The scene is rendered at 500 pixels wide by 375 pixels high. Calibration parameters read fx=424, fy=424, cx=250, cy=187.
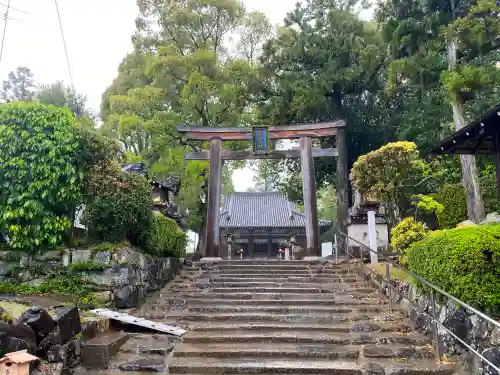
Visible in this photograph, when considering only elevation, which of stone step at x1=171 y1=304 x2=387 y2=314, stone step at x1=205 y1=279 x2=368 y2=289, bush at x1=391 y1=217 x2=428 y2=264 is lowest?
stone step at x1=171 y1=304 x2=387 y2=314

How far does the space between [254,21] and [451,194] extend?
11899 millimetres

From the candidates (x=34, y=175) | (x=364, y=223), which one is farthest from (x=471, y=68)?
(x=34, y=175)

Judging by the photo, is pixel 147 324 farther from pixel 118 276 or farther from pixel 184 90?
pixel 184 90

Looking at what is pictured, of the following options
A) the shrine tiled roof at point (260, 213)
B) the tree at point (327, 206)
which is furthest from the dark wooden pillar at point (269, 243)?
the tree at point (327, 206)

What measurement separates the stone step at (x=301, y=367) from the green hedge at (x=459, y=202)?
8.18m

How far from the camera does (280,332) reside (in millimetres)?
6773

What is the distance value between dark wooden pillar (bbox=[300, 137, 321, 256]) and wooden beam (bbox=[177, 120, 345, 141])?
1.04 feet

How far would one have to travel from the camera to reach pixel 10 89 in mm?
32375

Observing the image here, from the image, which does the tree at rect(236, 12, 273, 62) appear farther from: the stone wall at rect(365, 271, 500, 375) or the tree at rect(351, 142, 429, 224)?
the stone wall at rect(365, 271, 500, 375)

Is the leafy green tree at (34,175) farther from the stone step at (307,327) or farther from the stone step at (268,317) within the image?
the stone step at (307,327)

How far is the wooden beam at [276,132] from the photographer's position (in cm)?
1418

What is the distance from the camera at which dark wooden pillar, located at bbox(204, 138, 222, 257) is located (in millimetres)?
13188

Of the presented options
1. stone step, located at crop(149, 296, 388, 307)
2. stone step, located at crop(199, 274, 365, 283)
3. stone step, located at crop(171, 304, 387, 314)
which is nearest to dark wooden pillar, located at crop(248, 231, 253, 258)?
stone step, located at crop(199, 274, 365, 283)

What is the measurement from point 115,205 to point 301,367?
5071mm
